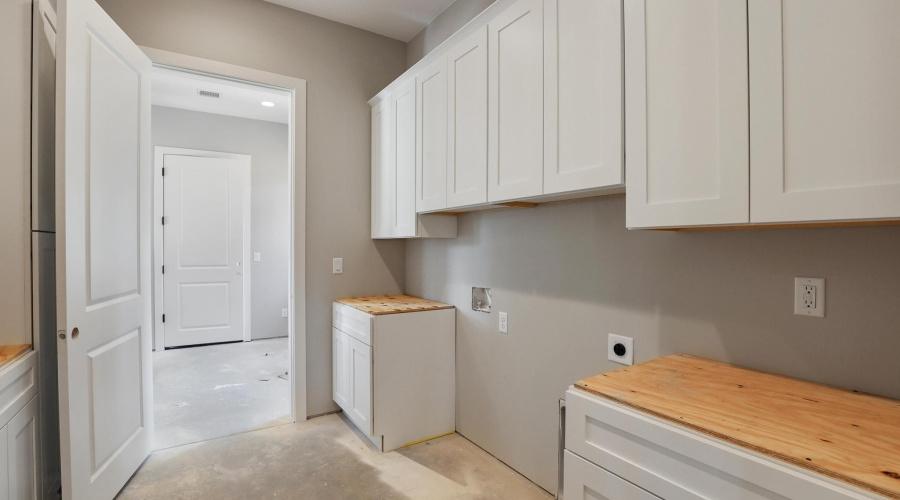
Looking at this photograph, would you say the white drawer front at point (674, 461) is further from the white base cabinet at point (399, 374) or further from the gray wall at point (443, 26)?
the gray wall at point (443, 26)

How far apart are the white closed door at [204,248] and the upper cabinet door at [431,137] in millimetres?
3410

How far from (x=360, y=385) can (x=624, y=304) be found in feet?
5.20

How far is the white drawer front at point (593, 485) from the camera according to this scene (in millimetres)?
1069

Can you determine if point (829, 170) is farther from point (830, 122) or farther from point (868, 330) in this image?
point (868, 330)

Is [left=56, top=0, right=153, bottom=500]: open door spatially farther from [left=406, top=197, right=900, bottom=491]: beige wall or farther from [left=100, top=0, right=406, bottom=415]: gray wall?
[left=406, top=197, right=900, bottom=491]: beige wall

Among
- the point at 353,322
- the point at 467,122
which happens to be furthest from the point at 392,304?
the point at 467,122

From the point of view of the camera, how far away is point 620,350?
5.53 feet

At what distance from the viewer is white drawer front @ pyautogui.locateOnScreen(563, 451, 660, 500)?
42.1 inches

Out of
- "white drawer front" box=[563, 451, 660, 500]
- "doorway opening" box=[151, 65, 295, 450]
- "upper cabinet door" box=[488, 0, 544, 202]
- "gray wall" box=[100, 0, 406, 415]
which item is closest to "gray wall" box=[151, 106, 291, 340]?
"doorway opening" box=[151, 65, 295, 450]

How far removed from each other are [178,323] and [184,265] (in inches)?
25.8

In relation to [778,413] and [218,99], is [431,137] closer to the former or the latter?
[778,413]

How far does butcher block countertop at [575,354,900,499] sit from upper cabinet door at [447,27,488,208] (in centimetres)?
111

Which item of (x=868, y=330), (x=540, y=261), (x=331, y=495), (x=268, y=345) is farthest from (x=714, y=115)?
(x=268, y=345)

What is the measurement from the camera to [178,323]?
15.5 ft
